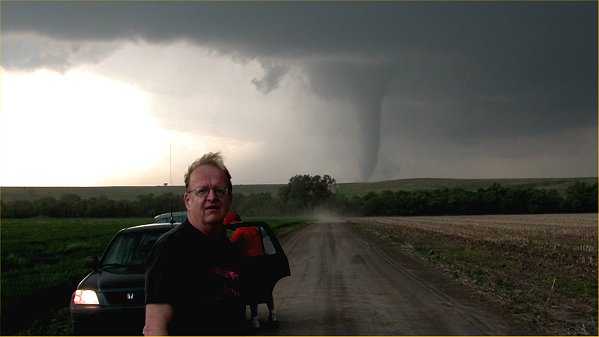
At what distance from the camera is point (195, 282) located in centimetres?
287

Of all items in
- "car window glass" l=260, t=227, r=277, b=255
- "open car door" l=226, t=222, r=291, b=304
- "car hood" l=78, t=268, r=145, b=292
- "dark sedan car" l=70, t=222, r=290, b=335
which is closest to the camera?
"dark sedan car" l=70, t=222, r=290, b=335

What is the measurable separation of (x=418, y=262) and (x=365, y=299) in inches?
392

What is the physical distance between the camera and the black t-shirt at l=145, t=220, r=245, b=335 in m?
2.76

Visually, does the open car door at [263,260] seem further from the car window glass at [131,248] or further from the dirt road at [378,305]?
the car window glass at [131,248]

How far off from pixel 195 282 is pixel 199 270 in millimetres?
64

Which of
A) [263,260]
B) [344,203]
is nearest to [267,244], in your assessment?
[263,260]

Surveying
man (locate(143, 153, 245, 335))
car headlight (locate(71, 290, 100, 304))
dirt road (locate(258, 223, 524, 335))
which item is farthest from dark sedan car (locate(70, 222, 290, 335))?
man (locate(143, 153, 245, 335))

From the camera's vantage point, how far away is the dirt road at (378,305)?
9.40 metres

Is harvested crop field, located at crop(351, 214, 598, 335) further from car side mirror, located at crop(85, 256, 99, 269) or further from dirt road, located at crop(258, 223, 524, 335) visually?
car side mirror, located at crop(85, 256, 99, 269)

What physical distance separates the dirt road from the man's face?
6.38 m

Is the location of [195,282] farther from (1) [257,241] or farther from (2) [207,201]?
(1) [257,241]

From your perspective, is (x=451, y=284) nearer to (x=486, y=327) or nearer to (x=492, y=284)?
(x=492, y=284)

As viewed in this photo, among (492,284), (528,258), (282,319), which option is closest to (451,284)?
(492,284)

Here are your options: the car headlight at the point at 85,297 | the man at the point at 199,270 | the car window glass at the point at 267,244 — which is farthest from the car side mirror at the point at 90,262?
the man at the point at 199,270
